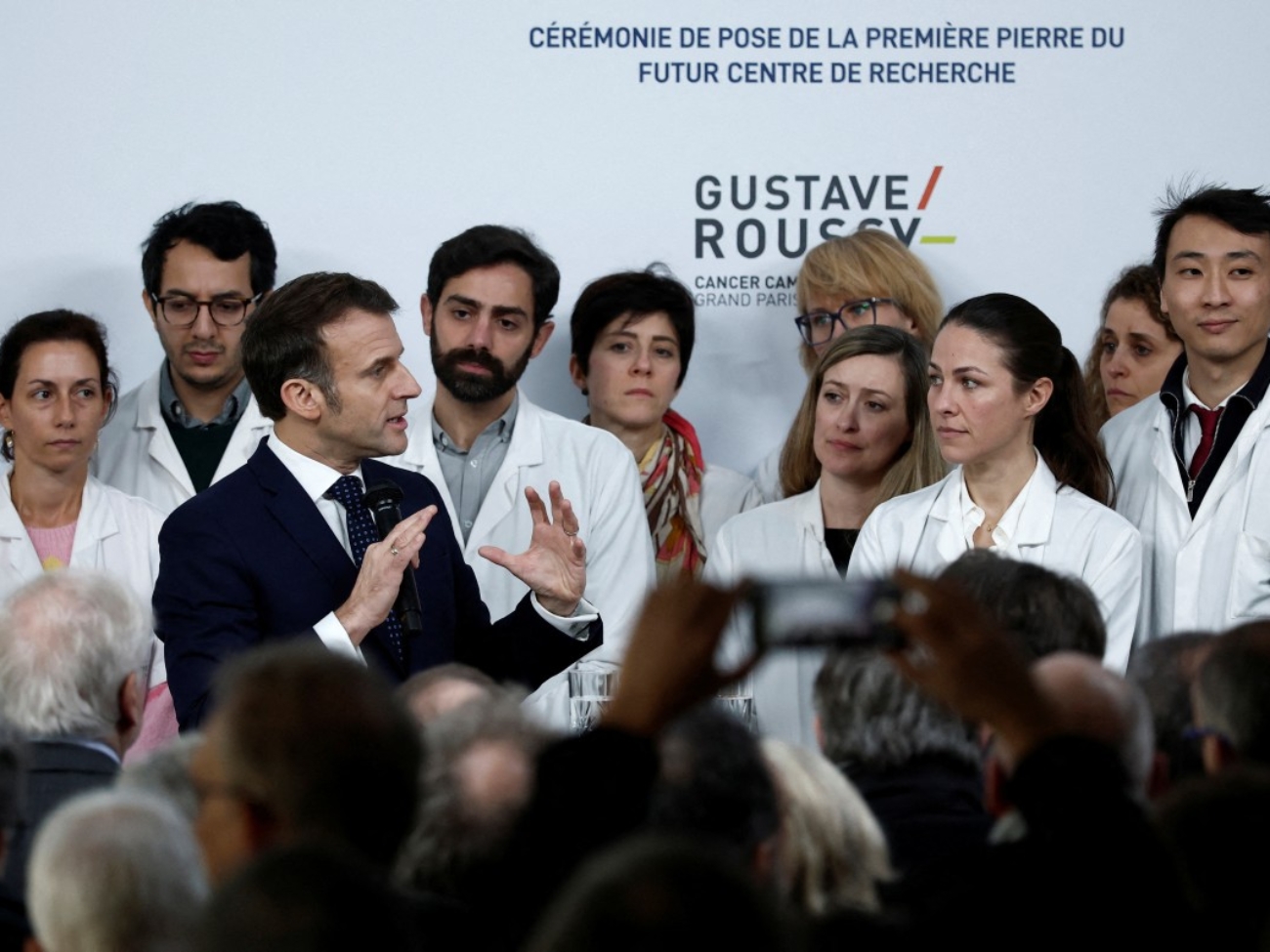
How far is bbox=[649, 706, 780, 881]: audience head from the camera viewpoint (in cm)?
176

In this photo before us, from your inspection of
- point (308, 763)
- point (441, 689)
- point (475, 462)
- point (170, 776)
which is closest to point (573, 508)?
point (475, 462)

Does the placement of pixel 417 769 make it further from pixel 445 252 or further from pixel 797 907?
pixel 445 252

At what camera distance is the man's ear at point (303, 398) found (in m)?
3.51

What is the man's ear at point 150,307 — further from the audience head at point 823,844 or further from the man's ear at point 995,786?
the man's ear at point 995,786

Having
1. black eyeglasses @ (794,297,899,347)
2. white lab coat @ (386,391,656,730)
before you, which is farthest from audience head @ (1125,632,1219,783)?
black eyeglasses @ (794,297,899,347)

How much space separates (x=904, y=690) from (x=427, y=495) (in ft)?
5.41

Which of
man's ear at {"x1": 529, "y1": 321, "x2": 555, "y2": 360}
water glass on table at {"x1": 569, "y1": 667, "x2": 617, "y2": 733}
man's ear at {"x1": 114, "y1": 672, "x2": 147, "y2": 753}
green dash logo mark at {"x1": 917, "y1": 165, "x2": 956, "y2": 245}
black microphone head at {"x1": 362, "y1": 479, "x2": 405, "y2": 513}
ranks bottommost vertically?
water glass on table at {"x1": 569, "y1": 667, "x2": 617, "y2": 733}

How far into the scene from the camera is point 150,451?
15.4 ft

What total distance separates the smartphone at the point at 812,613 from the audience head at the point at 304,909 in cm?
39

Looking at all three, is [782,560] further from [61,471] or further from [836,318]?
[61,471]

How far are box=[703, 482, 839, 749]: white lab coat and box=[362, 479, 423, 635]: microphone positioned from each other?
99 cm

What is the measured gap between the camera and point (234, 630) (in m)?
3.29

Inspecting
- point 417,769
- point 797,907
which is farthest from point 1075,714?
point 417,769

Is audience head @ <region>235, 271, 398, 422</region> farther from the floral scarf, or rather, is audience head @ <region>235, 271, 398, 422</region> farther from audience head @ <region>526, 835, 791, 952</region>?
audience head @ <region>526, 835, 791, 952</region>
